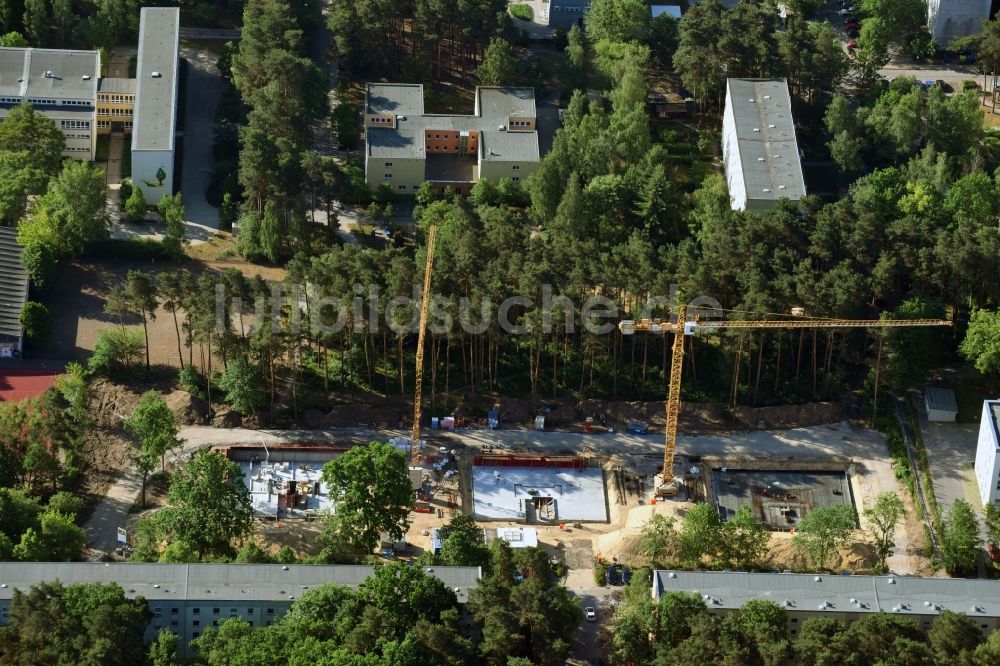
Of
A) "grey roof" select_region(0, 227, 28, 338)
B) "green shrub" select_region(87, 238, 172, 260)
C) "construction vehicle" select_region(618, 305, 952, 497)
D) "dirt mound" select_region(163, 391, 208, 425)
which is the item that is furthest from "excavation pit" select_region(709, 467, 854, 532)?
"grey roof" select_region(0, 227, 28, 338)

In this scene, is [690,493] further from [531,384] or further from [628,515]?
[531,384]

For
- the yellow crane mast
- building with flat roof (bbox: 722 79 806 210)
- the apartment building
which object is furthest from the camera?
the apartment building

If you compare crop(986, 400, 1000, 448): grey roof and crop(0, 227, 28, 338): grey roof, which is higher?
crop(0, 227, 28, 338): grey roof

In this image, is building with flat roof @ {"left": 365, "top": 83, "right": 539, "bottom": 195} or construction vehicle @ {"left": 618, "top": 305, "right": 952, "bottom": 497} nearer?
construction vehicle @ {"left": 618, "top": 305, "right": 952, "bottom": 497}

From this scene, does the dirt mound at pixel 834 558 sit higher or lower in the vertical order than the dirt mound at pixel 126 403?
lower

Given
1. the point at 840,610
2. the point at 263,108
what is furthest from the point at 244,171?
the point at 840,610

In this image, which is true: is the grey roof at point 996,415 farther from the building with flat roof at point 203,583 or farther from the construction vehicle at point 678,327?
the building with flat roof at point 203,583

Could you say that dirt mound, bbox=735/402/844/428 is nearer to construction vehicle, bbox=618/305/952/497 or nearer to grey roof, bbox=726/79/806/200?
construction vehicle, bbox=618/305/952/497

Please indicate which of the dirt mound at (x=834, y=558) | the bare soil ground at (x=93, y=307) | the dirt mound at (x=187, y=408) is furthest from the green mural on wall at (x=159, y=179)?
the dirt mound at (x=834, y=558)
